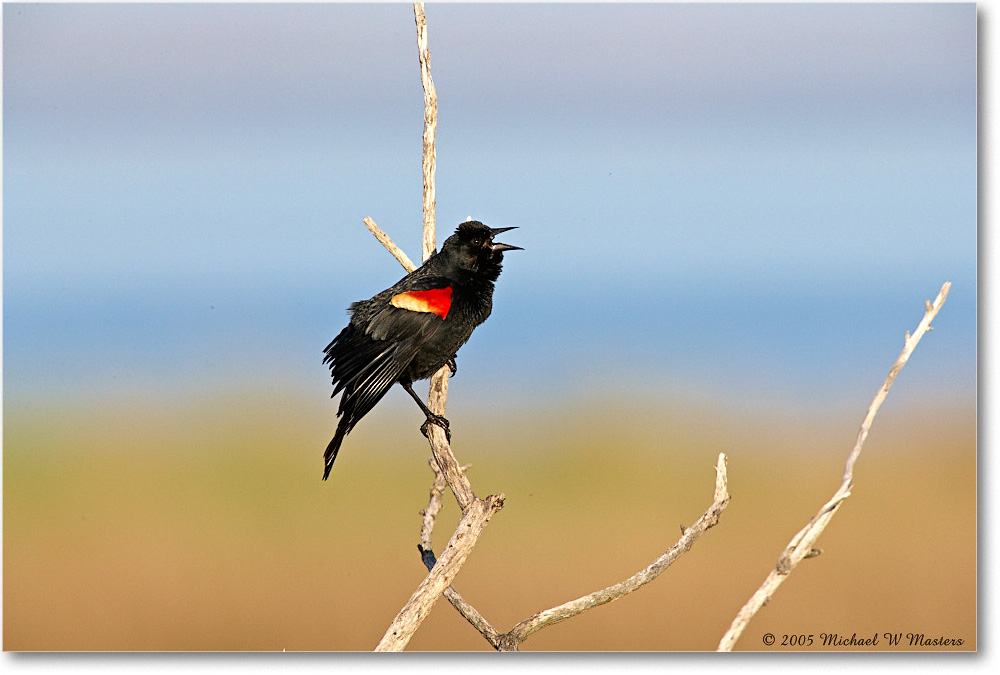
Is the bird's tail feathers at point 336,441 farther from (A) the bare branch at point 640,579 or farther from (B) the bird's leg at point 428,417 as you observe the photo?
(A) the bare branch at point 640,579

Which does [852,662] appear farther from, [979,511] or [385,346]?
[385,346]

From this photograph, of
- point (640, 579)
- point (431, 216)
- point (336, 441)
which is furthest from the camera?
point (431, 216)

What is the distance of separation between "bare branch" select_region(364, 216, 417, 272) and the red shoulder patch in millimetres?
431

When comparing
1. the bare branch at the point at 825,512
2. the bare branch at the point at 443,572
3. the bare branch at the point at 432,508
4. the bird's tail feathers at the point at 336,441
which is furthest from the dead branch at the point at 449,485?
the bare branch at the point at 825,512

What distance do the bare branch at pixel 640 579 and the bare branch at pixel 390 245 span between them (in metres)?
1.55

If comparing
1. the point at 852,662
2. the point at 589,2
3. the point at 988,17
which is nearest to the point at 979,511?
the point at 852,662

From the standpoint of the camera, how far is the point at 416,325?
3.42m

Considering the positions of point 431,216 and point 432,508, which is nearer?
point 432,508

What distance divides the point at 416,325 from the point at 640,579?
118cm

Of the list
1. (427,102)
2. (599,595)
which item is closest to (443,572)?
(599,595)

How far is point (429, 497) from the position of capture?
3.71 metres

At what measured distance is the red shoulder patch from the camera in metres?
3.44

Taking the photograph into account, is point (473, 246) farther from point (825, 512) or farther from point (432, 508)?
point (825, 512)

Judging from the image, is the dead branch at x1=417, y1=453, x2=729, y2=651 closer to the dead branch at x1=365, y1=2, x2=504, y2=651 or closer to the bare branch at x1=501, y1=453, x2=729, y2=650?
the bare branch at x1=501, y1=453, x2=729, y2=650
